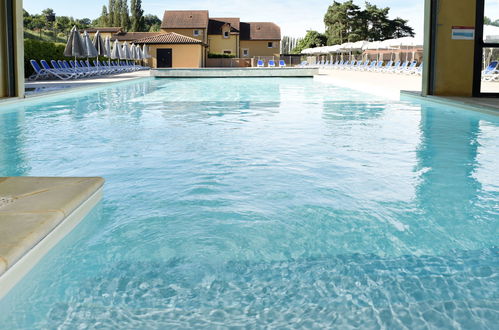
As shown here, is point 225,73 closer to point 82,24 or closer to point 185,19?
point 185,19

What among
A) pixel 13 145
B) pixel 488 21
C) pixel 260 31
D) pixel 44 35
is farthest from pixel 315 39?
pixel 13 145

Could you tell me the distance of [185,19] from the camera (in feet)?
154

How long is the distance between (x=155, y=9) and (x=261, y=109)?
51611 millimetres

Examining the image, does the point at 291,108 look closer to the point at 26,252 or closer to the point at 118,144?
the point at 118,144

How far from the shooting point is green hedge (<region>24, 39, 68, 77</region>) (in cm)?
1875

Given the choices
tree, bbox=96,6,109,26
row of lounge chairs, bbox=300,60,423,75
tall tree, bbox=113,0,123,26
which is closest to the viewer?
row of lounge chairs, bbox=300,60,423,75

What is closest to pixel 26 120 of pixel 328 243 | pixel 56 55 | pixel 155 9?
pixel 328 243

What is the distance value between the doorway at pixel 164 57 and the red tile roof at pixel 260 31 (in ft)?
46.9

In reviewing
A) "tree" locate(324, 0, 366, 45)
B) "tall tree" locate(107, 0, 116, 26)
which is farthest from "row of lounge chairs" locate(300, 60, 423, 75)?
"tall tree" locate(107, 0, 116, 26)

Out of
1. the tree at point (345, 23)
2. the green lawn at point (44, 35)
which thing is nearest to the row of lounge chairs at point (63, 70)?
the green lawn at point (44, 35)

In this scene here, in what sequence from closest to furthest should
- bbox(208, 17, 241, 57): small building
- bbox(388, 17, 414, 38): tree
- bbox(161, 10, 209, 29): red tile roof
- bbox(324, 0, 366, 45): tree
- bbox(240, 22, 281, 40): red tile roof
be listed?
bbox(161, 10, 209, 29): red tile roof → bbox(208, 17, 241, 57): small building → bbox(240, 22, 281, 40): red tile roof → bbox(324, 0, 366, 45): tree → bbox(388, 17, 414, 38): tree

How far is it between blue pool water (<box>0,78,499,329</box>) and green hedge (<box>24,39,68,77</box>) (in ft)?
44.7

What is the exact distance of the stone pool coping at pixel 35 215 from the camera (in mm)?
2160

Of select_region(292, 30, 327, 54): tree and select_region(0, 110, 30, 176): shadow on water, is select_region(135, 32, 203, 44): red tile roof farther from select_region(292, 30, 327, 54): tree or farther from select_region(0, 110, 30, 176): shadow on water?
select_region(0, 110, 30, 176): shadow on water
